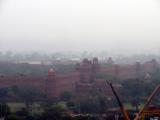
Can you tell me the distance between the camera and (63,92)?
8.89 m

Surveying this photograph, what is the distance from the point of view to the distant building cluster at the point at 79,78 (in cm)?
910

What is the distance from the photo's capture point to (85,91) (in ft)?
29.6

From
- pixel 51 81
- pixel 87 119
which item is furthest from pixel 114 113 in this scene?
pixel 51 81

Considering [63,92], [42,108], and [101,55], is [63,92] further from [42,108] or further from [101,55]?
[101,55]

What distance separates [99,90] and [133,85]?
27.5 inches

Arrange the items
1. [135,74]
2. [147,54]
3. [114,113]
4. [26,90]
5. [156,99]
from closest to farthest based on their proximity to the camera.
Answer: [114,113], [156,99], [26,90], [135,74], [147,54]

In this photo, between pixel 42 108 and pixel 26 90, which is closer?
pixel 42 108

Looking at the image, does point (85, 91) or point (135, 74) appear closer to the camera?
point (85, 91)

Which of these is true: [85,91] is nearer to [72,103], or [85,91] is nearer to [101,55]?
[72,103]

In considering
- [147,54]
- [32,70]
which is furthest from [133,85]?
[147,54]

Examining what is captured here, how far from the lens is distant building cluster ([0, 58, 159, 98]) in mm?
9102

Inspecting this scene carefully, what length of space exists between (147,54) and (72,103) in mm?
7029

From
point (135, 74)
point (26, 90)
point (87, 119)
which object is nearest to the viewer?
point (87, 119)

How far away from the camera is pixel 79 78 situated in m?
9.89
